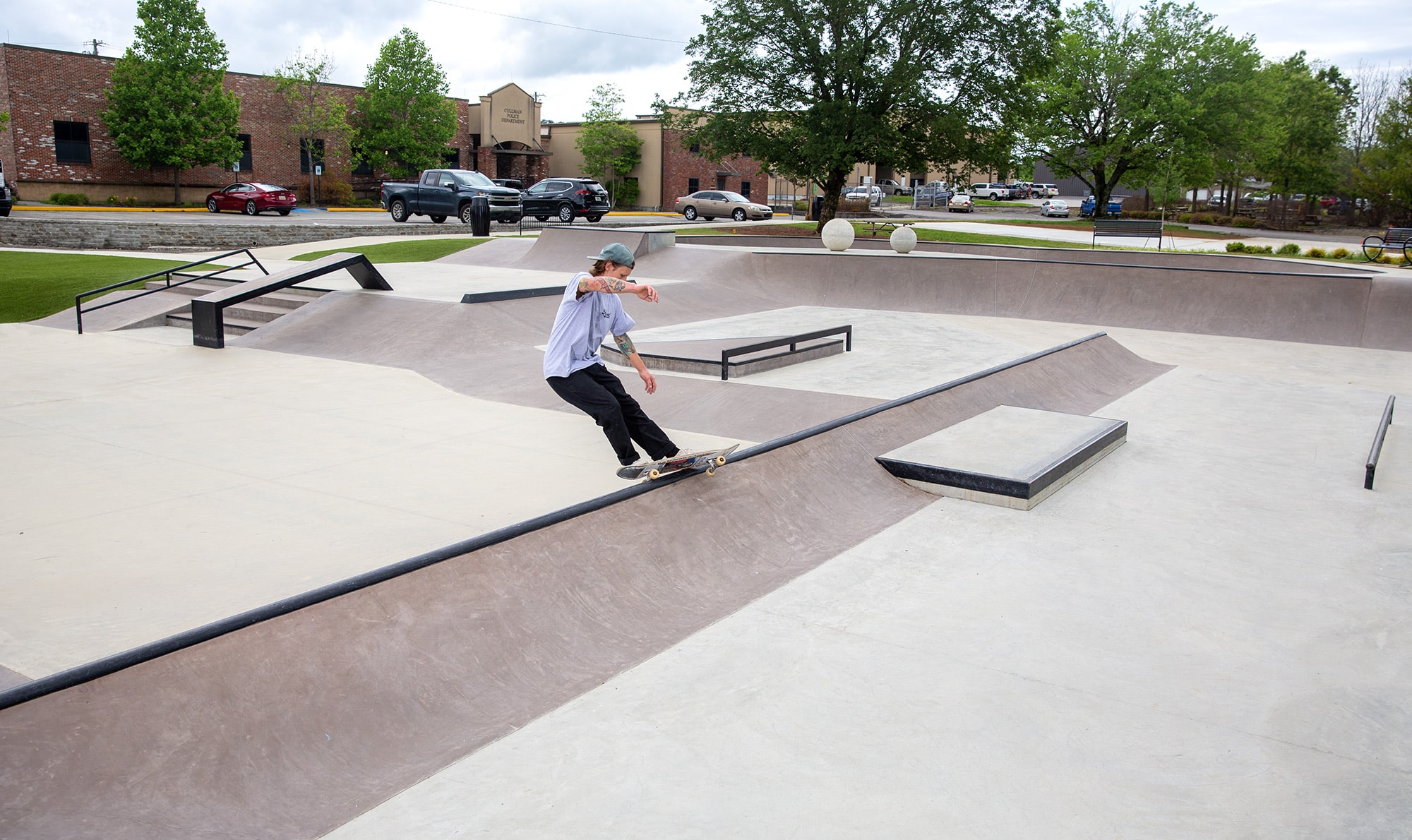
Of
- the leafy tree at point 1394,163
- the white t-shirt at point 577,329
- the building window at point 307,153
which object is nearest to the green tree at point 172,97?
the building window at point 307,153

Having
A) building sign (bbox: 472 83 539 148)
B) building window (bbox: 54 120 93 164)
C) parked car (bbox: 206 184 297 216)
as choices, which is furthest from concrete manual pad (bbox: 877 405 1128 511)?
building sign (bbox: 472 83 539 148)

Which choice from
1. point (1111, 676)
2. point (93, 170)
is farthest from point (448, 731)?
point (93, 170)

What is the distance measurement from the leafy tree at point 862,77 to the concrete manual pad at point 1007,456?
844 inches

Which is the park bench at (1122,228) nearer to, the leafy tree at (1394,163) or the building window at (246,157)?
the leafy tree at (1394,163)

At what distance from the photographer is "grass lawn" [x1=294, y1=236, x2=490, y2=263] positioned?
66.5 feet

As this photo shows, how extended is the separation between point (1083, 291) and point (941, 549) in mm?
12026

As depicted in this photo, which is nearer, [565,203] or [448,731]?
[448,731]

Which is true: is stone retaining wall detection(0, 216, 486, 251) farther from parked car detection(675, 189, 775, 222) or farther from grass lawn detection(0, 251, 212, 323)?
parked car detection(675, 189, 775, 222)

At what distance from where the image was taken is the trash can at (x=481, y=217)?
81.5 feet

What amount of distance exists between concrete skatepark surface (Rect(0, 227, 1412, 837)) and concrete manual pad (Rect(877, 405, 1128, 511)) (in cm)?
17

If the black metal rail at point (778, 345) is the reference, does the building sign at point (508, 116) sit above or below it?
above

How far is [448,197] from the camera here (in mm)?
30297

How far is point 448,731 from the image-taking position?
3.34m

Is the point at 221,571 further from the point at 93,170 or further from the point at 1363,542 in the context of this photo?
the point at 93,170
